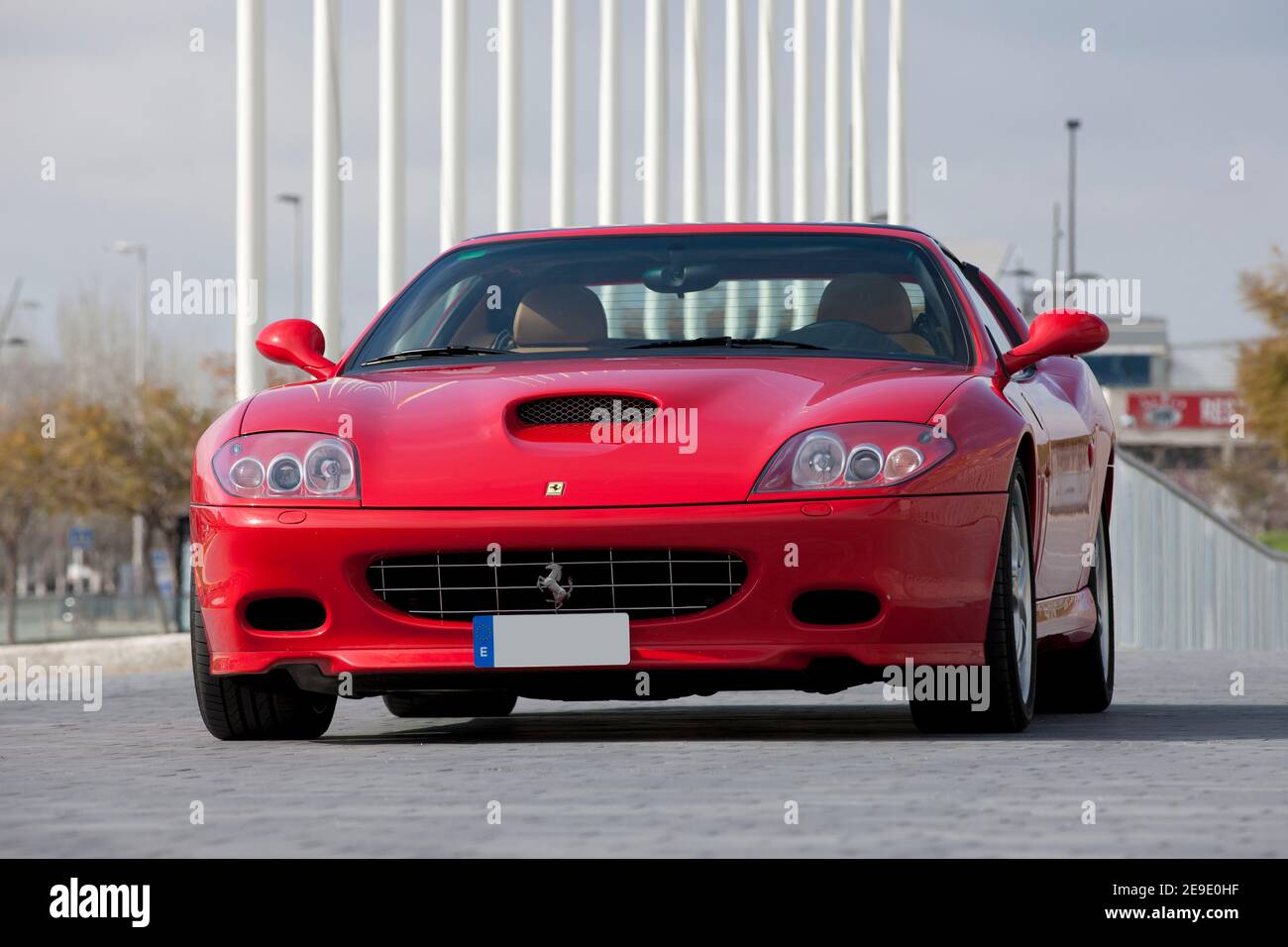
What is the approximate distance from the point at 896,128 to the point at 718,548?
39342mm

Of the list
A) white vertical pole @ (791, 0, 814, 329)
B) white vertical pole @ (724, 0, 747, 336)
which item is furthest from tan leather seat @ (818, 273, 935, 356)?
white vertical pole @ (791, 0, 814, 329)

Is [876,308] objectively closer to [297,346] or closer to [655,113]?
[297,346]

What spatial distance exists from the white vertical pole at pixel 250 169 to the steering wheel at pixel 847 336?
70.7 feet

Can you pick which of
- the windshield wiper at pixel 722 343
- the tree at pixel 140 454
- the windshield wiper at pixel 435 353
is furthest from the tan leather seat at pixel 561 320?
the tree at pixel 140 454

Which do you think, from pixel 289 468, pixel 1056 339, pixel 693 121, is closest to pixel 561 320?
pixel 289 468

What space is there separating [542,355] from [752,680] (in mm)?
1279

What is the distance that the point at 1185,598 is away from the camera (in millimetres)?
20078

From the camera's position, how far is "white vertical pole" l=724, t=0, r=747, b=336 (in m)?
40.6

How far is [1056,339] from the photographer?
294 inches

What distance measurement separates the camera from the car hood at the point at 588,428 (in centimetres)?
636

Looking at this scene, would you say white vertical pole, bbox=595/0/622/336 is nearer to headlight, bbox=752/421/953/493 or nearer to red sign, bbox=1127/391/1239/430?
headlight, bbox=752/421/953/493

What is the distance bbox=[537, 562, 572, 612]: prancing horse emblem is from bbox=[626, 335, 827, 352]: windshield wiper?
1.04m
